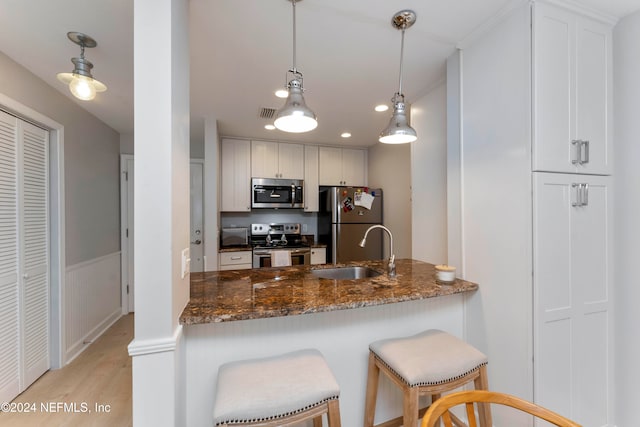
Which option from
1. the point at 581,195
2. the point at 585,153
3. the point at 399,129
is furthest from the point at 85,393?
the point at 585,153

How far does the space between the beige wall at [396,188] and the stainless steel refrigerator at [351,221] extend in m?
0.16

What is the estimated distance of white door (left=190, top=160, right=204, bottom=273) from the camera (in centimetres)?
379

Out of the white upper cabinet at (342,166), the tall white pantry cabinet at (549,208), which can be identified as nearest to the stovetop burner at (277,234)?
the white upper cabinet at (342,166)

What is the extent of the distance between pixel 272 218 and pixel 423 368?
10.8ft

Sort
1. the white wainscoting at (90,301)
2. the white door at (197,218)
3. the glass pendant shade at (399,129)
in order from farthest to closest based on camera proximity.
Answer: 1. the white door at (197,218)
2. the white wainscoting at (90,301)
3. the glass pendant shade at (399,129)

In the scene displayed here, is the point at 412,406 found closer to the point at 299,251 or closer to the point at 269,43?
the point at 269,43

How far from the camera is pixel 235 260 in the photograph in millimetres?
3373

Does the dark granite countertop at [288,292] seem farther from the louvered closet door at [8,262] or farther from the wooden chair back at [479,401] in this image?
the louvered closet door at [8,262]

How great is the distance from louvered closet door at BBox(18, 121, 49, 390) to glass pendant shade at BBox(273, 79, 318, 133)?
7.05 feet

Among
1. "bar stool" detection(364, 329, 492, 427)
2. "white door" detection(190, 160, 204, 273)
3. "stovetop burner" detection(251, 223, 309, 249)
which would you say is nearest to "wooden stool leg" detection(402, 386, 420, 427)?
"bar stool" detection(364, 329, 492, 427)

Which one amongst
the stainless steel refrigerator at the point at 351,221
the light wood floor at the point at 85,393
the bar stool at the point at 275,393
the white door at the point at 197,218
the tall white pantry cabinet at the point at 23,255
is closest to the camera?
the bar stool at the point at 275,393

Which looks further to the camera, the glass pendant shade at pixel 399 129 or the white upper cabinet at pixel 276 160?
the white upper cabinet at pixel 276 160

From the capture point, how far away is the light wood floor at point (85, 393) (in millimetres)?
1735

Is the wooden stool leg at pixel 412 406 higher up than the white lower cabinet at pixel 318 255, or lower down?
lower down
